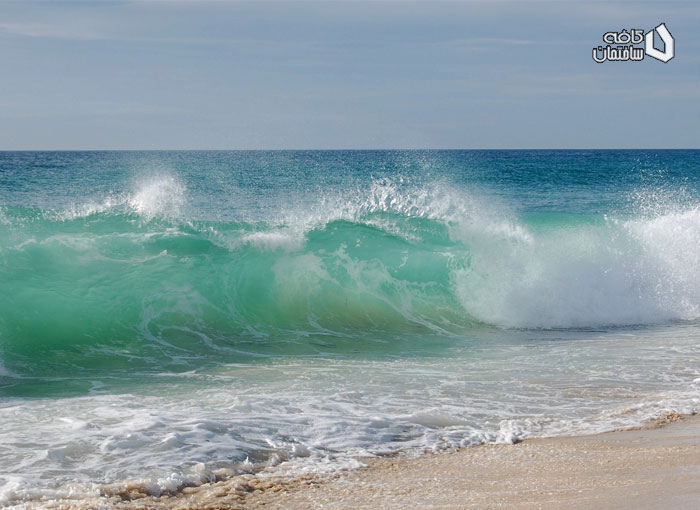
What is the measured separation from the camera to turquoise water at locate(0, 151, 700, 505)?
16.2 ft

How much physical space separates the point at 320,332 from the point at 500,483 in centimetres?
530

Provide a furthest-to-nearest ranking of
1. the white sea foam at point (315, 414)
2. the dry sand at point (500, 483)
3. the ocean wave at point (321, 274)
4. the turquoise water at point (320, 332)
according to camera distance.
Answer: the ocean wave at point (321, 274) < the turquoise water at point (320, 332) < the white sea foam at point (315, 414) < the dry sand at point (500, 483)

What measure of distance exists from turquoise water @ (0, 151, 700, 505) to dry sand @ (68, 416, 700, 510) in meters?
0.26

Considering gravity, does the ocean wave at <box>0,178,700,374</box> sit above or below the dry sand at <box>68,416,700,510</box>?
above

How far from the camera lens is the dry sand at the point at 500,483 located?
385 cm

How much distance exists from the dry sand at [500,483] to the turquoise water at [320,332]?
26cm

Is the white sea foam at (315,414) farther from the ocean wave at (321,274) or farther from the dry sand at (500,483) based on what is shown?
the ocean wave at (321,274)

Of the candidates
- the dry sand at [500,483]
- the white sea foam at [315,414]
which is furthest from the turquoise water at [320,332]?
the dry sand at [500,483]

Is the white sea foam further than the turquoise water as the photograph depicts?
No

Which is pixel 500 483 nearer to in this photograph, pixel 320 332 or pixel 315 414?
pixel 315 414

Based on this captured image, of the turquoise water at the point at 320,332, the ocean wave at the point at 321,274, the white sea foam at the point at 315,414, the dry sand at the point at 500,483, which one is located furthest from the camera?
the ocean wave at the point at 321,274

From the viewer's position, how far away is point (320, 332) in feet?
30.5

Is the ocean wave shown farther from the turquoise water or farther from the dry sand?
the dry sand

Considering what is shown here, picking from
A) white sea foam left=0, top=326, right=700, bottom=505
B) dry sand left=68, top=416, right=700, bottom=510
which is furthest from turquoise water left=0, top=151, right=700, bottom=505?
dry sand left=68, top=416, right=700, bottom=510
